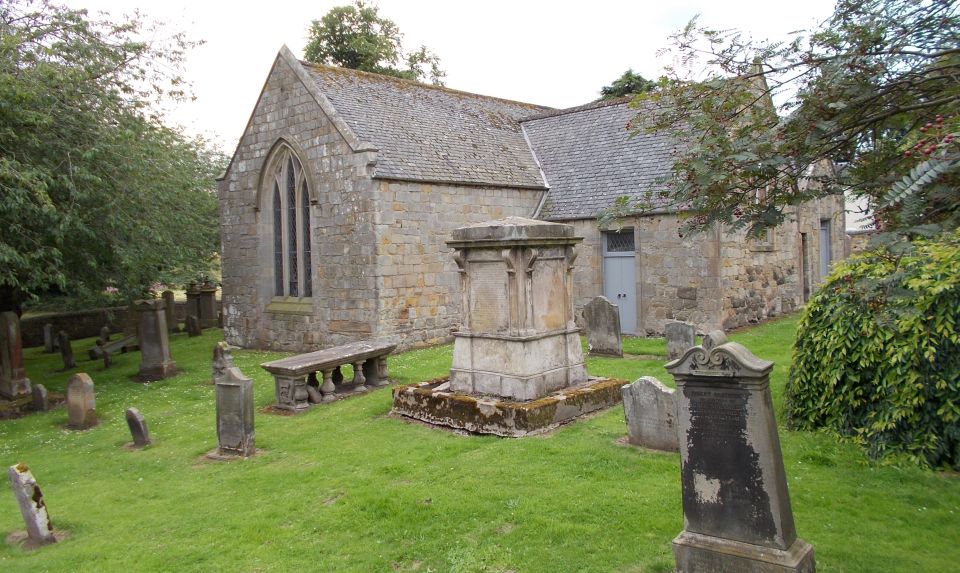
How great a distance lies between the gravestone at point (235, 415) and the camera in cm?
930

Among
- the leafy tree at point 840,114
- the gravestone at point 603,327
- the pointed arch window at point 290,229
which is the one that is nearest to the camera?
the leafy tree at point 840,114

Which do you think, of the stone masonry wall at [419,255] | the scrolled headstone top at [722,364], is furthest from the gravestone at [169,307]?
the scrolled headstone top at [722,364]

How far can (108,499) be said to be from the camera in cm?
812

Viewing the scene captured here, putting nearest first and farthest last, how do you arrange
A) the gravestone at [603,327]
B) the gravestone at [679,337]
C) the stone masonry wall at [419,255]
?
the gravestone at [679,337] < the gravestone at [603,327] < the stone masonry wall at [419,255]

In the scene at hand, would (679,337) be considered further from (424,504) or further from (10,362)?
(10,362)

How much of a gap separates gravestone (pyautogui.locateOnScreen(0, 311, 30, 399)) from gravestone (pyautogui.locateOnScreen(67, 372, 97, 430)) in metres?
2.58

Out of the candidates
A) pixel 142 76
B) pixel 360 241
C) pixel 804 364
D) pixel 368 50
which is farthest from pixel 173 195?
pixel 368 50

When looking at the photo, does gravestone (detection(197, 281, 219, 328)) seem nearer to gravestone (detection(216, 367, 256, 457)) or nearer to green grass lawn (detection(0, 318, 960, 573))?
green grass lawn (detection(0, 318, 960, 573))

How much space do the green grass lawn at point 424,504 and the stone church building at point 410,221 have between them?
6492 millimetres

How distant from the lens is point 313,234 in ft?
57.0

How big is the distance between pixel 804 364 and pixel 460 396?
441 centimetres

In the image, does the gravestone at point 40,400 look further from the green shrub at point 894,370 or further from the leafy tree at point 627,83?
the leafy tree at point 627,83

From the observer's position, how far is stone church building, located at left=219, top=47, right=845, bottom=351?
16.3 m

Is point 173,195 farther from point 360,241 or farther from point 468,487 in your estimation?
point 468,487
